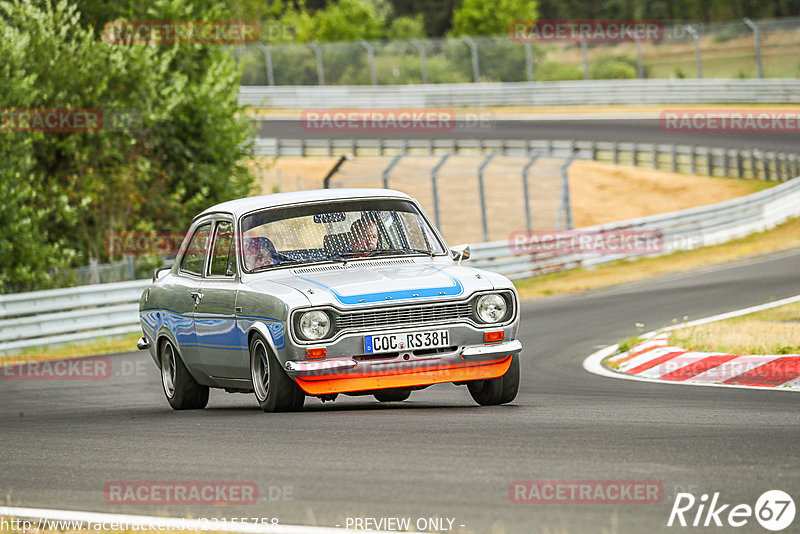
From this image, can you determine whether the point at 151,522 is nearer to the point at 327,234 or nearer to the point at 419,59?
the point at 327,234

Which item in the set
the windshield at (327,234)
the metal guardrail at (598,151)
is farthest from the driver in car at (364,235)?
the metal guardrail at (598,151)

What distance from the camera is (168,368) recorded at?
416 inches

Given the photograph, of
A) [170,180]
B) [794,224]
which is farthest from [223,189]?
[794,224]

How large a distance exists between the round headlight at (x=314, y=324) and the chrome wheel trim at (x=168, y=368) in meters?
2.42

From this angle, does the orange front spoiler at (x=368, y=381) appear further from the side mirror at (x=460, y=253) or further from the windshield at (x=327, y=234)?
the side mirror at (x=460, y=253)

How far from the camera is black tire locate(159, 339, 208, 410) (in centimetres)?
1020

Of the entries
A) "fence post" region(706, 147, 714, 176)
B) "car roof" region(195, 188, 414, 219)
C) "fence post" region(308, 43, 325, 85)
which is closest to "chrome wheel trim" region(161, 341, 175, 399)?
"car roof" region(195, 188, 414, 219)

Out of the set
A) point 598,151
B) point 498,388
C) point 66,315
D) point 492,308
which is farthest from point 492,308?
point 598,151

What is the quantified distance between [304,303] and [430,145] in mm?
35961

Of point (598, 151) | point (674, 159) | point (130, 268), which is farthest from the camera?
point (598, 151)

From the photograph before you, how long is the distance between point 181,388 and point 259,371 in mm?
1603

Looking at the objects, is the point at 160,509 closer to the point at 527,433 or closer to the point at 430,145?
the point at 527,433

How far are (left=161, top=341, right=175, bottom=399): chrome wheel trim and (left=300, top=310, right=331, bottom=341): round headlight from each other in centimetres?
242

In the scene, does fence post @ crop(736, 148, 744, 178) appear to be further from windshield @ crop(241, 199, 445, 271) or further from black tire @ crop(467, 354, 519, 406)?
black tire @ crop(467, 354, 519, 406)
